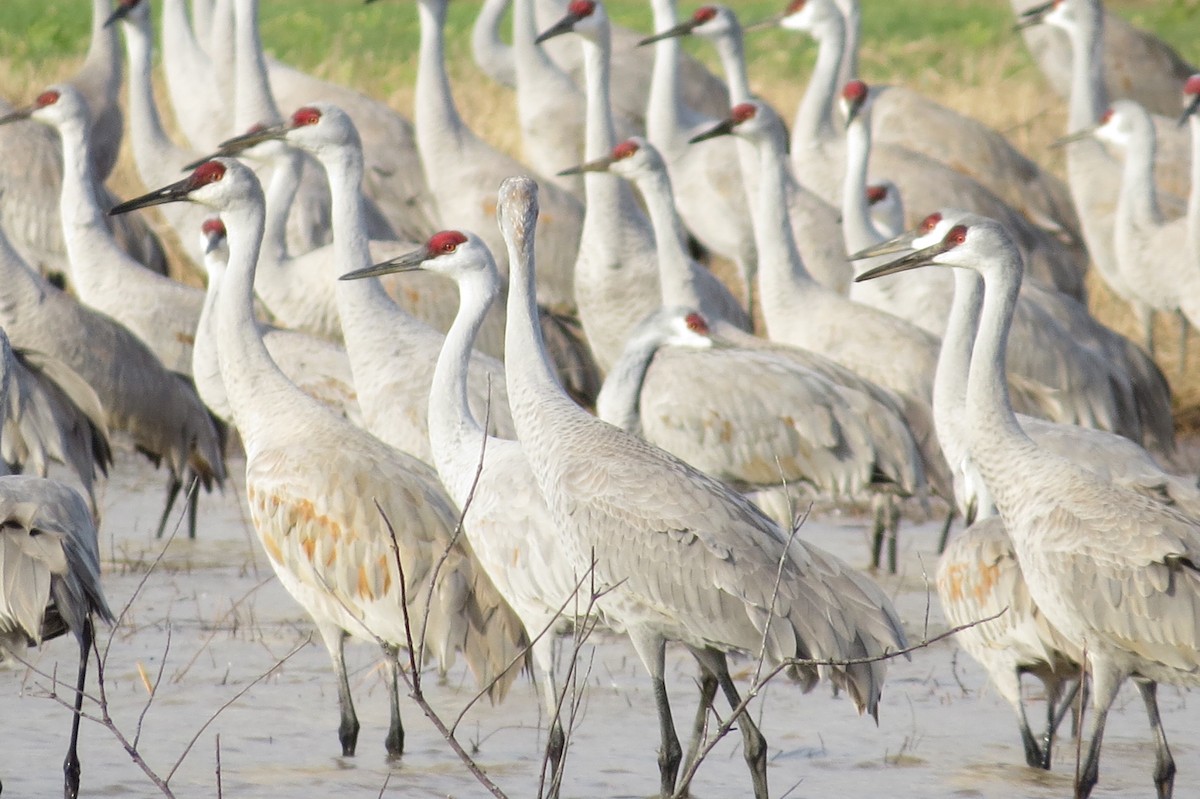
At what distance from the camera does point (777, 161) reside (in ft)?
28.3

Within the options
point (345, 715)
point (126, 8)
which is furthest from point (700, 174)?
point (345, 715)

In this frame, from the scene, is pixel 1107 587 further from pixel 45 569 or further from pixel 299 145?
pixel 299 145

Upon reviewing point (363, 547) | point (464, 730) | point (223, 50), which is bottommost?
point (464, 730)

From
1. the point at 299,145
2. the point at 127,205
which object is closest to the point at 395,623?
the point at 127,205

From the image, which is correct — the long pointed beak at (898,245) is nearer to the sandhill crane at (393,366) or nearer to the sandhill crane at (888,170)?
the sandhill crane at (393,366)

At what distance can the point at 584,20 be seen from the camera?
32.0ft

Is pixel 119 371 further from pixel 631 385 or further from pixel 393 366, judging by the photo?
pixel 631 385

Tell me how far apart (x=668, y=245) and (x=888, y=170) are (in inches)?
110

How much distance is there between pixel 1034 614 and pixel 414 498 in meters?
1.67

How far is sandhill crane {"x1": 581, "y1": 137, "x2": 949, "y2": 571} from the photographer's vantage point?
6969mm

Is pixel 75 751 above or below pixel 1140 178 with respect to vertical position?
below

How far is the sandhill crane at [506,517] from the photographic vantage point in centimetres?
496

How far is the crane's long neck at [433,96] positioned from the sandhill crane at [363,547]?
4696 mm

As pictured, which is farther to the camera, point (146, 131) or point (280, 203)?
point (146, 131)
